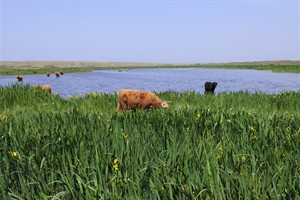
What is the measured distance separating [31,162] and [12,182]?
0.31 m

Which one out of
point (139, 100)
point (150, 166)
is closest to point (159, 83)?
point (139, 100)

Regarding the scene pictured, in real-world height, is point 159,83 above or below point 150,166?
below

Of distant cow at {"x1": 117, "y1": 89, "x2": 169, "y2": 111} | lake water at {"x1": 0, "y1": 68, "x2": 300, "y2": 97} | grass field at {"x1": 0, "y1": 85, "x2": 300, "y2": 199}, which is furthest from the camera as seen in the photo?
lake water at {"x1": 0, "y1": 68, "x2": 300, "y2": 97}

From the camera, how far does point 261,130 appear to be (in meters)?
4.92

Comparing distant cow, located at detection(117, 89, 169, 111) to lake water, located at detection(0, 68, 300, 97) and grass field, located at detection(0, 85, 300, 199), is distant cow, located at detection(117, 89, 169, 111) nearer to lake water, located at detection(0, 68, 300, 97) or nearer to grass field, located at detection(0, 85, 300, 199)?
grass field, located at detection(0, 85, 300, 199)

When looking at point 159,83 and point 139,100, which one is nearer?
point 139,100

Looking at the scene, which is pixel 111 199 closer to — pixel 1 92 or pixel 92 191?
pixel 92 191

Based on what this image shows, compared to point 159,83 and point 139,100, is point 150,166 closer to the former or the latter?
point 139,100

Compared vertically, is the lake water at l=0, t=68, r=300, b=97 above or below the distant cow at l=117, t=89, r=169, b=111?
below

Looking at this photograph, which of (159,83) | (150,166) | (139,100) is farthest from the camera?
(159,83)

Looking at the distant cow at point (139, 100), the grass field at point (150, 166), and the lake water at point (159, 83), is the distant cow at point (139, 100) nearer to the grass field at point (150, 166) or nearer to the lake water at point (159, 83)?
the grass field at point (150, 166)

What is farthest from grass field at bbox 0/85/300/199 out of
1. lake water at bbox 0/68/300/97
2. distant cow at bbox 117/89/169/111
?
lake water at bbox 0/68/300/97

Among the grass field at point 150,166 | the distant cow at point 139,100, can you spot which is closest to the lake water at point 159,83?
the distant cow at point 139,100

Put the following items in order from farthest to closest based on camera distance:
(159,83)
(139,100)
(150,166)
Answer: (159,83) < (139,100) < (150,166)
